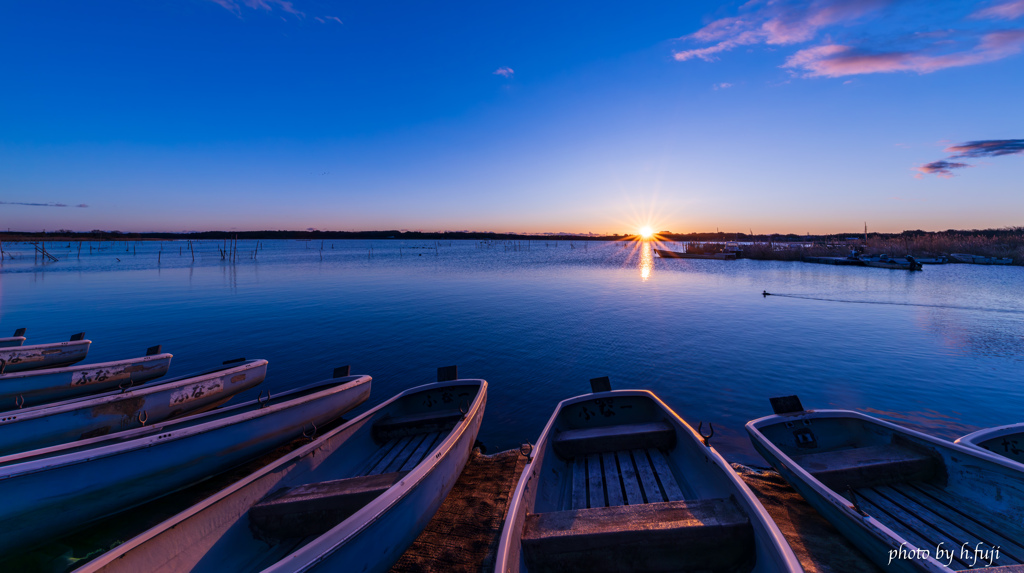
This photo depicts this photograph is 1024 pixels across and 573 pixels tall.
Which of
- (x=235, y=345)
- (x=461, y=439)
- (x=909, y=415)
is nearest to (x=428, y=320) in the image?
(x=235, y=345)

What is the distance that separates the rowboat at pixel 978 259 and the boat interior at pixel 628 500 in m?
82.4

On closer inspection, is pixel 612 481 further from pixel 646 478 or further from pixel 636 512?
pixel 636 512

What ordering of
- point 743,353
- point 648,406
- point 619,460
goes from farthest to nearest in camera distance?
point 743,353, point 648,406, point 619,460

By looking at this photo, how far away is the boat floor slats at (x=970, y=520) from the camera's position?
441cm

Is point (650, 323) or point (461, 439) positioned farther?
point (650, 323)

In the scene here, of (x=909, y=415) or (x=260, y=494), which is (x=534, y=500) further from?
(x=909, y=415)

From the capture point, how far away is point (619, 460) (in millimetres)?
6441

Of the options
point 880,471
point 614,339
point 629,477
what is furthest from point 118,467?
point 614,339

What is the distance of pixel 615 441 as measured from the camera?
6734mm

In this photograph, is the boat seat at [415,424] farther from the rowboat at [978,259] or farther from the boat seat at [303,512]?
the rowboat at [978,259]

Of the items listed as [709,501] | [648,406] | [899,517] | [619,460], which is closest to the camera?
[709,501]

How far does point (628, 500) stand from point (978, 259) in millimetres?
86106

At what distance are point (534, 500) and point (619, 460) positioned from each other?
2.05 m

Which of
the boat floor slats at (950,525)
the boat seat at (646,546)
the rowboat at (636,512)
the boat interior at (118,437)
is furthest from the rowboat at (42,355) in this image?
the boat floor slats at (950,525)
